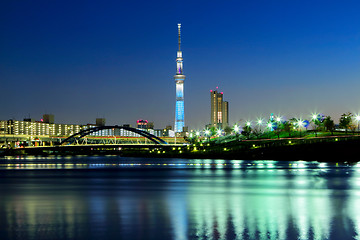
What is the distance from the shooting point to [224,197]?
102 feet

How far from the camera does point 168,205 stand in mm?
26828

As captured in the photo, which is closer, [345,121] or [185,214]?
[185,214]

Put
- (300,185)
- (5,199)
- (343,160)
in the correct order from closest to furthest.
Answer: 1. (5,199)
2. (300,185)
3. (343,160)

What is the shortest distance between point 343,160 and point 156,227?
2966 inches

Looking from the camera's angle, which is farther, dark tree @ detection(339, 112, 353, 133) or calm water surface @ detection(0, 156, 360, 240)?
dark tree @ detection(339, 112, 353, 133)

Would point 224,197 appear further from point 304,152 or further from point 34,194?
point 304,152

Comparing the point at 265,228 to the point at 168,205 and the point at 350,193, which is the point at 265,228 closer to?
the point at 168,205

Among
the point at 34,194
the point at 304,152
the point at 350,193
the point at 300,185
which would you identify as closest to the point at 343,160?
the point at 304,152

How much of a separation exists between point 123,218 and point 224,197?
1116cm

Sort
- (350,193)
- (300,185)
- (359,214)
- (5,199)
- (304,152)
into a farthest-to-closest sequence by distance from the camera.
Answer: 1. (304,152)
2. (300,185)
3. (350,193)
4. (5,199)
5. (359,214)

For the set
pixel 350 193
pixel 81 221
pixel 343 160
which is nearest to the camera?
pixel 81 221

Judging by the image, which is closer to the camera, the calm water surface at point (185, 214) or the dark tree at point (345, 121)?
the calm water surface at point (185, 214)

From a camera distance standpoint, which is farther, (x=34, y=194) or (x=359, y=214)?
(x=34, y=194)

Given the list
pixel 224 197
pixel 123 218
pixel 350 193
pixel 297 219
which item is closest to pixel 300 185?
pixel 350 193
